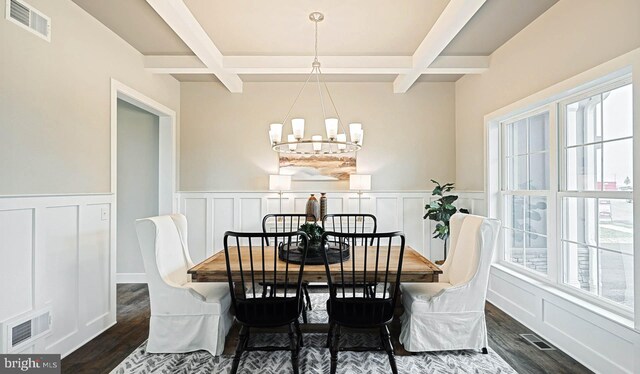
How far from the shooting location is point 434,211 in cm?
418

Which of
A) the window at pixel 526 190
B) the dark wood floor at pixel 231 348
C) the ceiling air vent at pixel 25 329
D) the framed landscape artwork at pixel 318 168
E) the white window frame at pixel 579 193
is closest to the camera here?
the ceiling air vent at pixel 25 329

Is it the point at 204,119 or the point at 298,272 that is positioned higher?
the point at 204,119

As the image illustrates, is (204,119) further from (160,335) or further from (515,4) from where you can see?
(515,4)

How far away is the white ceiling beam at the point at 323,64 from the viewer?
144 inches

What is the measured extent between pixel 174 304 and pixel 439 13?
3294mm

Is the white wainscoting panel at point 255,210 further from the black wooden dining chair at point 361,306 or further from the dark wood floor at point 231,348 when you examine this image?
the black wooden dining chair at point 361,306

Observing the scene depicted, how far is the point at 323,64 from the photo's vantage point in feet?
12.0

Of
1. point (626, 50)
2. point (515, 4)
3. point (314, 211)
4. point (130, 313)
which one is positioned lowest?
point (130, 313)

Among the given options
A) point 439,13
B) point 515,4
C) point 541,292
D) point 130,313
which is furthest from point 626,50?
point 130,313

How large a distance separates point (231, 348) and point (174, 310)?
55 centimetres

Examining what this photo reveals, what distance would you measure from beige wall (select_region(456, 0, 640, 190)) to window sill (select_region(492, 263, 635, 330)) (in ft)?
3.70

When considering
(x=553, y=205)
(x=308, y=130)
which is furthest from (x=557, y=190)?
(x=308, y=130)

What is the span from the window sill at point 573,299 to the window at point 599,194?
0.30 feet

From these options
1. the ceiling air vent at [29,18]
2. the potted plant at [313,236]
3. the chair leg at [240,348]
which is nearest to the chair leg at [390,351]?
the potted plant at [313,236]
